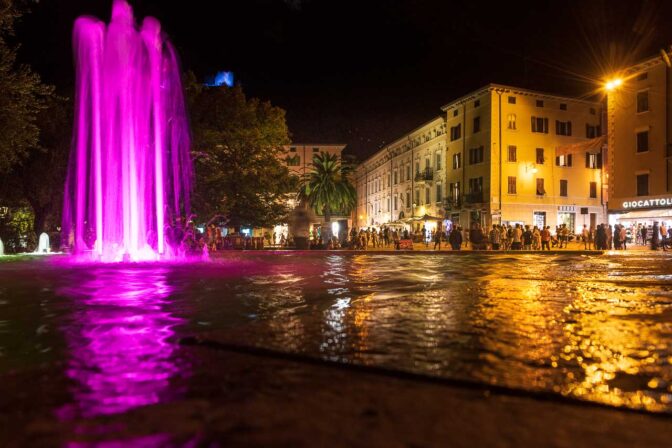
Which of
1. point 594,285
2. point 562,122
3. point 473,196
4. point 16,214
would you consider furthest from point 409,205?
point 594,285

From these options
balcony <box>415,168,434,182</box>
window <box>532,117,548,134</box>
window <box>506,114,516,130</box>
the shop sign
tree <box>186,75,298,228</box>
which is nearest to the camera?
tree <box>186,75,298,228</box>

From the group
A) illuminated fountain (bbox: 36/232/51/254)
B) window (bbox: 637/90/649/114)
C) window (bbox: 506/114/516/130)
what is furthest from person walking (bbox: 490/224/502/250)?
illuminated fountain (bbox: 36/232/51/254)

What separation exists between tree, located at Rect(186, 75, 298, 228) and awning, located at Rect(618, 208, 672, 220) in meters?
27.8

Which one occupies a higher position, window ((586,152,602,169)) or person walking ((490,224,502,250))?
window ((586,152,602,169))

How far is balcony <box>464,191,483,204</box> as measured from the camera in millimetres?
53344

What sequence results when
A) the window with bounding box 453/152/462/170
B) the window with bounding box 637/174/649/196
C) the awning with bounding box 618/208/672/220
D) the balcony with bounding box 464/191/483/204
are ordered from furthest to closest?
the window with bounding box 453/152/462/170
the balcony with bounding box 464/191/483/204
the window with bounding box 637/174/649/196
the awning with bounding box 618/208/672/220

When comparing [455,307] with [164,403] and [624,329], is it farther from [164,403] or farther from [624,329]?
[164,403]

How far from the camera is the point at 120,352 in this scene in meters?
5.40

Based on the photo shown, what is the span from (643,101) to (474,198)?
57.8ft

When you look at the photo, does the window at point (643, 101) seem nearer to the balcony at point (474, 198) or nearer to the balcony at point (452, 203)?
the balcony at point (474, 198)

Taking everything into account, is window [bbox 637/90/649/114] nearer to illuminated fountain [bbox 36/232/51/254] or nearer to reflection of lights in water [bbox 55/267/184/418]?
reflection of lights in water [bbox 55/267/184/418]

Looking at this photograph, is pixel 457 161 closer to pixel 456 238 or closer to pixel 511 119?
pixel 511 119

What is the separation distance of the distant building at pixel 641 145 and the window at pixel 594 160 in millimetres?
10637

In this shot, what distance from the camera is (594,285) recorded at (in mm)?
11836
